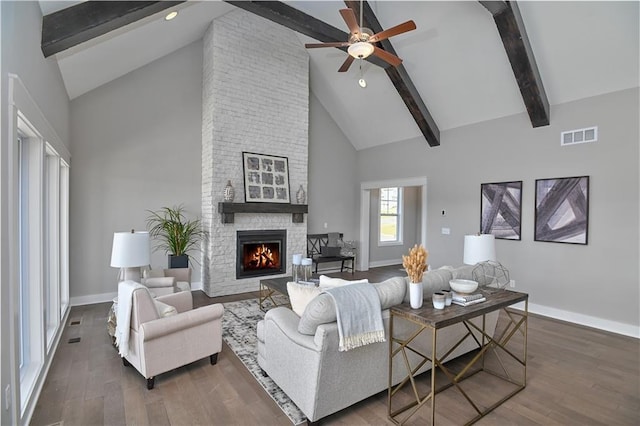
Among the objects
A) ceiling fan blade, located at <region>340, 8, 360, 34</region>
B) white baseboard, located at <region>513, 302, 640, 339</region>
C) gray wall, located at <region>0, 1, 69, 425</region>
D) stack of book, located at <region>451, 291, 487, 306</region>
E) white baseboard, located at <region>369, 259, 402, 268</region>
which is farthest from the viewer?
white baseboard, located at <region>369, 259, 402, 268</region>

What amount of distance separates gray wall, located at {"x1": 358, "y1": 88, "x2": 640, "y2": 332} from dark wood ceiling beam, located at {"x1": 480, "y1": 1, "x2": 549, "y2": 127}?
256 millimetres

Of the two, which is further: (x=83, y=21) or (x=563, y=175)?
(x=563, y=175)

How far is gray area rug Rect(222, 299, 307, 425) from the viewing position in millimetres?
2467

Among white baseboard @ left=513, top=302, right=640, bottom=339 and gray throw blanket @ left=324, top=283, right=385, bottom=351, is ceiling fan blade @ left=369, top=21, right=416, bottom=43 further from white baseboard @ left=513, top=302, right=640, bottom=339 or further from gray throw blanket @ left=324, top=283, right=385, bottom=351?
white baseboard @ left=513, top=302, right=640, bottom=339

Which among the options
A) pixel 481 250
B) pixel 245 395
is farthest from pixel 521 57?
pixel 245 395

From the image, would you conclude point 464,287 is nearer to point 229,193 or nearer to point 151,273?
point 151,273

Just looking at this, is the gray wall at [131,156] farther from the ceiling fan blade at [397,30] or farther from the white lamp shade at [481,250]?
the white lamp shade at [481,250]

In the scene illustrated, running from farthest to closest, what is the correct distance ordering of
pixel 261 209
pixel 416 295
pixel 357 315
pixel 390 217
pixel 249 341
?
pixel 390 217, pixel 261 209, pixel 249 341, pixel 416 295, pixel 357 315

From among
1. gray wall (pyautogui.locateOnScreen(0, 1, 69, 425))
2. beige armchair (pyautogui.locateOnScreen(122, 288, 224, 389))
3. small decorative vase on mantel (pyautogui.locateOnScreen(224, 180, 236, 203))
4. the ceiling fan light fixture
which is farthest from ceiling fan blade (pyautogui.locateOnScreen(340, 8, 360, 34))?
small decorative vase on mantel (pyautogui.locateOnScreen(224, 180, 236, 203))

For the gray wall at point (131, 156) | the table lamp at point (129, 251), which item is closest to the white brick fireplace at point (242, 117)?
the gray wall at point (131, 156)

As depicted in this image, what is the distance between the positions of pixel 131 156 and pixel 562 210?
6662 mm

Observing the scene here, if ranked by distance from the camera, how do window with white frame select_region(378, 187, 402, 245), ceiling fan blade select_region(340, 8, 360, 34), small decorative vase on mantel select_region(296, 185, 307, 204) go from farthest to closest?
window with white frame select_region(378, 187, 402, 245) → small decorative vase on mantel select_region(296, 185, 307, 204) → ceiling fan blade select_region(340, 8, 360, 34)

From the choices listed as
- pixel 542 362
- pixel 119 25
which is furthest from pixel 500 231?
pixel 119 25

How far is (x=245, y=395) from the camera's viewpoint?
262cm
